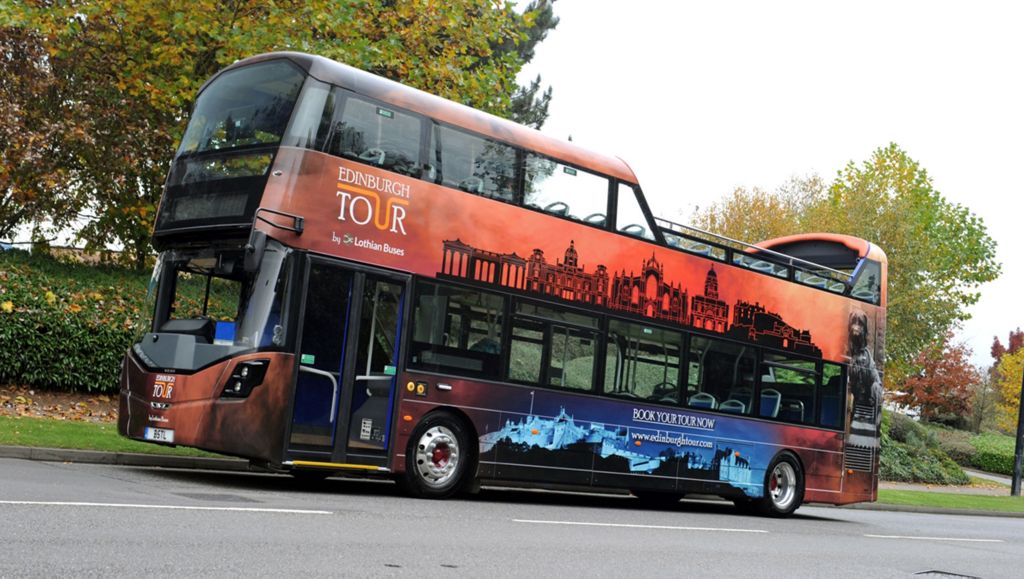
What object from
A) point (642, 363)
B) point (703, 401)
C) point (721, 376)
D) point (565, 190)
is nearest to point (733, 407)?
point (721, 376)

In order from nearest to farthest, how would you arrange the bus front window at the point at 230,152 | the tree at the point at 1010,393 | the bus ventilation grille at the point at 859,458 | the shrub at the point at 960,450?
the bus front window at the point at 230,152, the bus ventilation grille at the point at 859,458, the shrub at the point at 960,450, the tree at the point at 1010,393

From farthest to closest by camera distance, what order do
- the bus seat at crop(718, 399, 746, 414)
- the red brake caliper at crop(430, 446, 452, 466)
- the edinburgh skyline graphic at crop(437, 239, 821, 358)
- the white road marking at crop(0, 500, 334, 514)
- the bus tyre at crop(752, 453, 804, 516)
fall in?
the bus tyre at crop(752, 453, 804, 516), the bus seat at crop(718, 399, 746, 414), the edinburgh skyline graphic at crop(437, 239, 821, 358), the red brake caliper at crop(430, 446, 452, 466), the white road marking at crop(0, 500, 334, 514)

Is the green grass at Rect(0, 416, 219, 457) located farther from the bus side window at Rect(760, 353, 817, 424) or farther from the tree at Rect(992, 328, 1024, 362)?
the tree at Rect(992, 328, 1024, 362)

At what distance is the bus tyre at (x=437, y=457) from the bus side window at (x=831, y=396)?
24.7 feet

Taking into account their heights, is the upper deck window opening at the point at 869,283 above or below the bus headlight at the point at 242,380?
above

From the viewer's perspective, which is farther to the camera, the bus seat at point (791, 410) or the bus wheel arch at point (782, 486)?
the bus seat at point (791, 410)

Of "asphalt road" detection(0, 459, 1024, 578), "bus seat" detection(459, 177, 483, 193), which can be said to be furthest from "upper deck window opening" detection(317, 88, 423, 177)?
"asphalt road" detection(0, 459, 1024, 578)

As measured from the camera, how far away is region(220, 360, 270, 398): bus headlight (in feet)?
36.7

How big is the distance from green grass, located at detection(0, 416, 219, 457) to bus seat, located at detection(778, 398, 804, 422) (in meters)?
8.77

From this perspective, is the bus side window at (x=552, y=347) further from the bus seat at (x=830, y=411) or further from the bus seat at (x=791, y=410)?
the bus seat at (x=830, y=411)

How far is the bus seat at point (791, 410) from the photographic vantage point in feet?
57.6

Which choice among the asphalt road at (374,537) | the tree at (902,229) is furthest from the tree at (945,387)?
the asphalt road at (374,537)

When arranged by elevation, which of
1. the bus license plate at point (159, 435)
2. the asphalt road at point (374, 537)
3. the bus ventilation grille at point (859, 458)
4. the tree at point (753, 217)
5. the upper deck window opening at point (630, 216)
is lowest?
the asphalt road at point (374, 537)

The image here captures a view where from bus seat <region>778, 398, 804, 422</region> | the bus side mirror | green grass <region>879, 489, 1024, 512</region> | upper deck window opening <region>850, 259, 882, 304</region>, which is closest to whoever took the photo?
the bus side mirror
